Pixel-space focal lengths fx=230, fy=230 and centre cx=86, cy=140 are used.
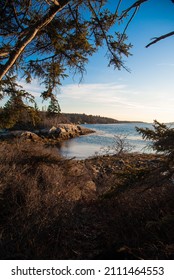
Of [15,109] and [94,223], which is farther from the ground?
[15,109]

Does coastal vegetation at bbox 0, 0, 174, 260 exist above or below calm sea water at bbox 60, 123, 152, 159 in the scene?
above

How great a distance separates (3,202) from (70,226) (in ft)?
5.94

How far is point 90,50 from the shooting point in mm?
7297

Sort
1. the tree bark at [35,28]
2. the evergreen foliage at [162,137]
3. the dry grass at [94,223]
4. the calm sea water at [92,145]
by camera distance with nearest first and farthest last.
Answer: the dry grass at [94,223]
the evergreen foliage at [162,137]
the tree bark at [35,28]
the calm sea water at [92,145]

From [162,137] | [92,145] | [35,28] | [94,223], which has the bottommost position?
[92,145]

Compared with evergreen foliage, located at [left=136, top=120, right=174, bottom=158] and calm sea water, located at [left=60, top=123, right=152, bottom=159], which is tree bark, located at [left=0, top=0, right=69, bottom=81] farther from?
calm sea water, located at [left=60, top=123, right=152, bottom=159]

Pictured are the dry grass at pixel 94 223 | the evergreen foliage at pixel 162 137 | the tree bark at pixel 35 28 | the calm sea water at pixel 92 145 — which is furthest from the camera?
the calm sea water at pixel 92 145

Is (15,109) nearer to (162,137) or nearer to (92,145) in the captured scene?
(162,137)

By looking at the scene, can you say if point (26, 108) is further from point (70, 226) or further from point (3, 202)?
point (70, 226)

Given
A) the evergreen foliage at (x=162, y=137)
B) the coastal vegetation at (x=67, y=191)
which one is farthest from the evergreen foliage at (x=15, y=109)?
the evergreen foliage at (x=162, y=137)

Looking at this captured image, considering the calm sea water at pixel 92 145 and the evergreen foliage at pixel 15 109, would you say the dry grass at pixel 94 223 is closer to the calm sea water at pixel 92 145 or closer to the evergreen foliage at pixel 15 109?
the evergreen foliage at pixel 15 109

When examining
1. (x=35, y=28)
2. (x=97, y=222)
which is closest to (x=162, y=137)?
(x=97, y=222)

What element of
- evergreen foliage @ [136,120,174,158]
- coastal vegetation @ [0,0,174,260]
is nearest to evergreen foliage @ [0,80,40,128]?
coastal vegetation @ [0,0,174,260]
